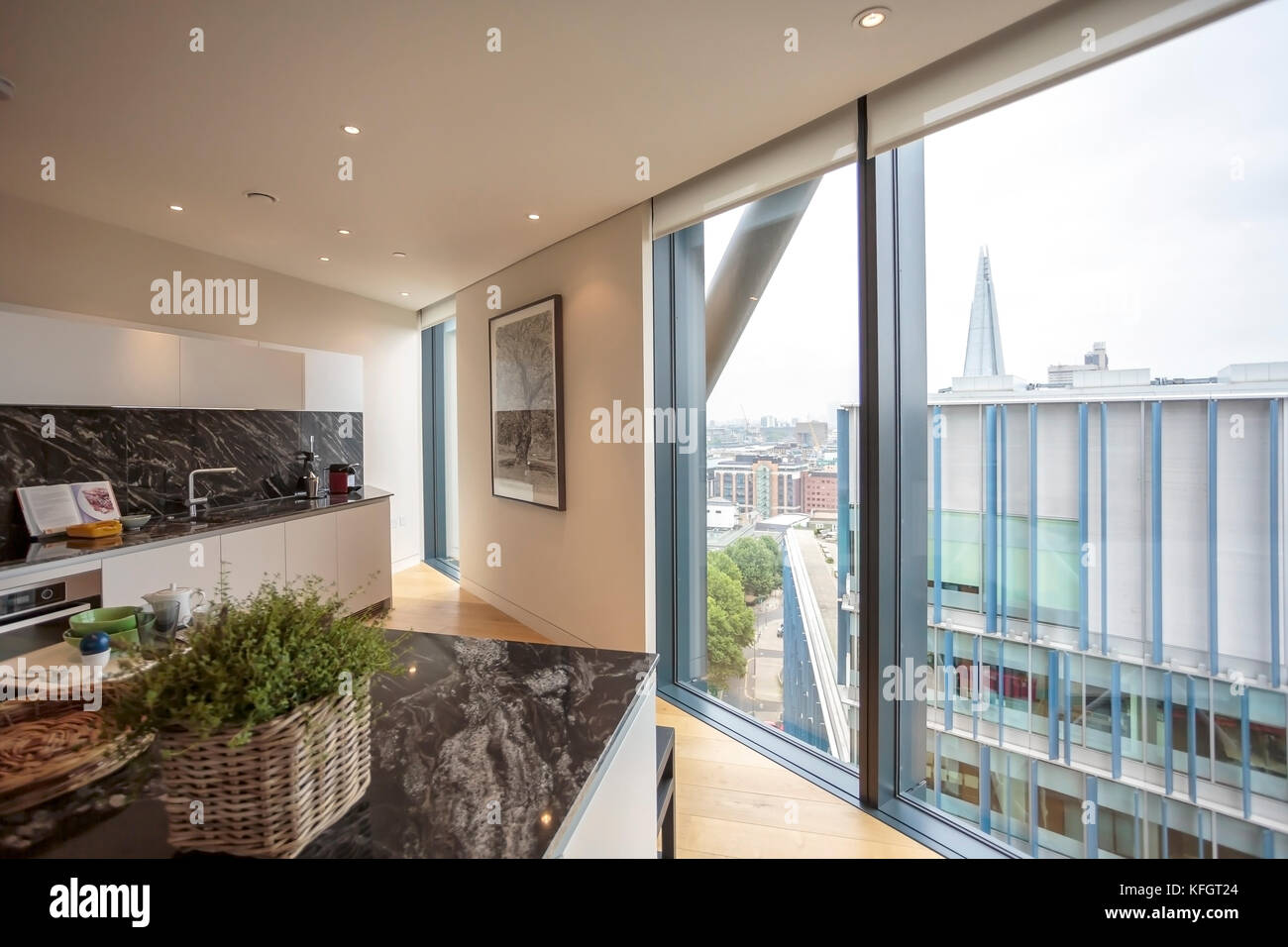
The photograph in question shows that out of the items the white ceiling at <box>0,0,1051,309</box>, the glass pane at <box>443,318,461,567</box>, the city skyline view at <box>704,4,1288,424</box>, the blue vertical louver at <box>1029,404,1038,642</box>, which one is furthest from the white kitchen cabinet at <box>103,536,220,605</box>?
the city skyline view at <box>704,4,1288,424</box>

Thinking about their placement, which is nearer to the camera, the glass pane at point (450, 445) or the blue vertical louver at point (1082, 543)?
the blue vertical louver at point (1082, 543)

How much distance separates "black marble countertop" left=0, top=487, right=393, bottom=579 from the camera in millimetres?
2672

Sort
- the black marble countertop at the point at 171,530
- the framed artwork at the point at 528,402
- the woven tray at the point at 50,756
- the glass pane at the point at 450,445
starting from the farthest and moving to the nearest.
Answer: the glass pane at the point at 450,445 → the framed artwork at the point at 528,402 → the black marble countertop at the point at 171,530 → the woven tray at the point at 50,756

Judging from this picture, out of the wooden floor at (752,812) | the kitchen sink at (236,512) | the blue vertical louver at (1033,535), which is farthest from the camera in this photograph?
the kitchen sink at (236,512)

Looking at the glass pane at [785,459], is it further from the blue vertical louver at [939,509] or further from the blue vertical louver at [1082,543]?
the blue vertical louver at [1082,543]

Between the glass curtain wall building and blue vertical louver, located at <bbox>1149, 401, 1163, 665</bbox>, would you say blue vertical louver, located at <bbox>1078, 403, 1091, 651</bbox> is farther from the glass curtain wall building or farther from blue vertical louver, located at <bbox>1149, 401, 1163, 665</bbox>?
blue vertical louver, located at <bbox>1149, 401, 1163, 665</bbox>

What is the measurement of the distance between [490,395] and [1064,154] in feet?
12.7

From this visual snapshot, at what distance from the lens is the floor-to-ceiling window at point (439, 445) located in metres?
6.46

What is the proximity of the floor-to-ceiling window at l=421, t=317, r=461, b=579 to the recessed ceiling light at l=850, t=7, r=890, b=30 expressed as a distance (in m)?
5.35

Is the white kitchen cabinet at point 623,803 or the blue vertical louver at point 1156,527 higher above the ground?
the blue vertical louver at point 1156,527

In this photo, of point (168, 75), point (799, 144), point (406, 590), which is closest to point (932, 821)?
point (799, 144)

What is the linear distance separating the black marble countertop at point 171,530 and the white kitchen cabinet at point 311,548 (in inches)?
3.1

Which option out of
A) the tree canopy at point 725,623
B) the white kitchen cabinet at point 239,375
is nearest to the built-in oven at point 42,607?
the white kitchen cabinet at point 239,375
